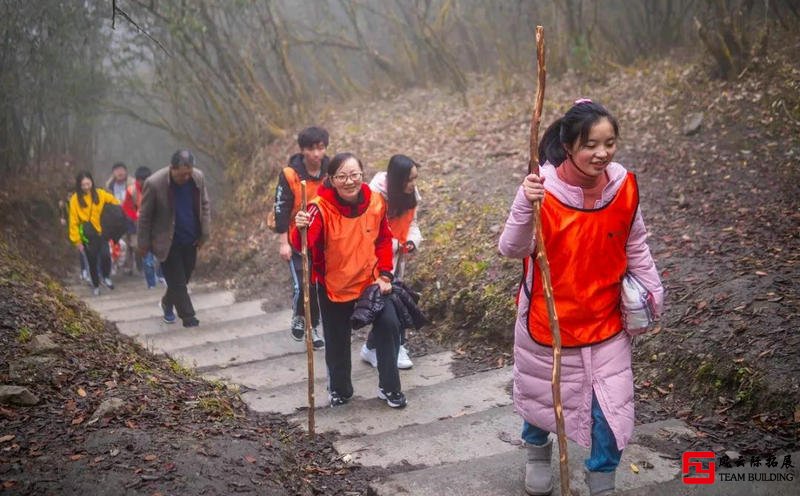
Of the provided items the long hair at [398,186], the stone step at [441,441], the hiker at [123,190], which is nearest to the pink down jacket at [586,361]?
the stone step at [441,441]

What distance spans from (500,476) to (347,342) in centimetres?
182

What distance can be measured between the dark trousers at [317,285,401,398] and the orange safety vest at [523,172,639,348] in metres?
1.81

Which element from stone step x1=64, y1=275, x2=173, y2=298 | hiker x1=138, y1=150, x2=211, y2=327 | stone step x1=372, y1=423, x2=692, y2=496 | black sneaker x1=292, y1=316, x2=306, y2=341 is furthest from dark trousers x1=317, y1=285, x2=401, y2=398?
stone step x1=64, y1=275, x2=173, y2=298

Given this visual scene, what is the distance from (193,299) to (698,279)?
7.38 metres

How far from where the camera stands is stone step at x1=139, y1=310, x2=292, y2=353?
7395 millimetres

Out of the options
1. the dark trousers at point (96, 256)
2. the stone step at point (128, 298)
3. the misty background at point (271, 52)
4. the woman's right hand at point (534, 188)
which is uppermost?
the misty background at point (271, 52)

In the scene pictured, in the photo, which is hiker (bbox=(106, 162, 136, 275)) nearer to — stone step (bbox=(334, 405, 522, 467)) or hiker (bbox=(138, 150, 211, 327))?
hiker (bbox=(138, 150, 211, 327))

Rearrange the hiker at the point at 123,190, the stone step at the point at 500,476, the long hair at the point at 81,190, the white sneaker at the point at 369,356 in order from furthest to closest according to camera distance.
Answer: the hiker at the point at 123,190, the long hair at the point at 81,190, the white sneaker at the point at 369,356, the stone step at the point at 500,476

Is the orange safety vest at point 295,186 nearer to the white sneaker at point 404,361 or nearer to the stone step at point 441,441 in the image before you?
the white sneaker at point 404,361

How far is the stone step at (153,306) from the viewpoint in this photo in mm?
8930

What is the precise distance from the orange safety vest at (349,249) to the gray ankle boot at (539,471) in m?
1.89

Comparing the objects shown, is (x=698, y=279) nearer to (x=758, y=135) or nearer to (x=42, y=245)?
(x=758, y=135)

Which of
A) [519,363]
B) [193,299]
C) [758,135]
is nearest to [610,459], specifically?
[519,363]

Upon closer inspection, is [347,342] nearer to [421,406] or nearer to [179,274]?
[421,406]
